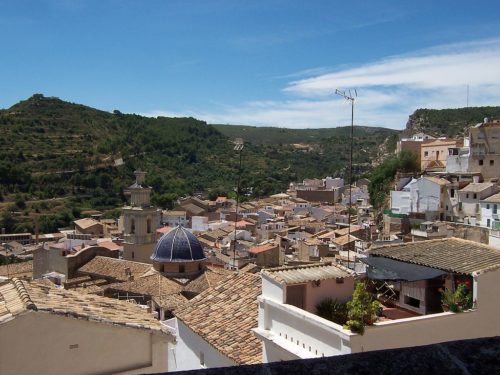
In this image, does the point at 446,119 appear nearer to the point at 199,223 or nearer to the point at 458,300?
the point at 199,223

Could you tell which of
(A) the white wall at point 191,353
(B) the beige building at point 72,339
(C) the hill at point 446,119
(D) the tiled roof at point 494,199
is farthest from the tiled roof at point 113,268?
(C) the hill at point 446,119

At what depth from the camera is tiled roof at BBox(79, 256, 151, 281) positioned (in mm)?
28078

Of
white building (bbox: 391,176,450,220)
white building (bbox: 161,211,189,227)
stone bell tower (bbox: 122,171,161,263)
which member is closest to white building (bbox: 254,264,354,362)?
stone bell tower (bbox: 122,171,161,263)

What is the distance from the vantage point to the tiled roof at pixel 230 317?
8.49m

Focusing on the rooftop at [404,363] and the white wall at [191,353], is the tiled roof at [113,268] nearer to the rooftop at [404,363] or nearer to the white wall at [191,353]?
the white wall at [191,353]

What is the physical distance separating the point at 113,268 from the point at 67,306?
22.5 m

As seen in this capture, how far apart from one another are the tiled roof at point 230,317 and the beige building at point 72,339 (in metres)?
1.53

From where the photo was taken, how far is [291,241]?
1687 inches

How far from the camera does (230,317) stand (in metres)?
9.72

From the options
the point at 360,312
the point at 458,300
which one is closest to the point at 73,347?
the point at 360,312

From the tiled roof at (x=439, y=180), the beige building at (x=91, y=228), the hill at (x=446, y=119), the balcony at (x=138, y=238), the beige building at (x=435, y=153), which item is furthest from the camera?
the hill at (x=446, y=119)

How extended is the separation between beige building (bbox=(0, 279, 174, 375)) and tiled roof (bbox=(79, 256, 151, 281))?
20729 mm

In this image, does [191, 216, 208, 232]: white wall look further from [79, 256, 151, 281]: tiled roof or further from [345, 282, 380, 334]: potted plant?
[345, 282, 380, 334]: potted plant

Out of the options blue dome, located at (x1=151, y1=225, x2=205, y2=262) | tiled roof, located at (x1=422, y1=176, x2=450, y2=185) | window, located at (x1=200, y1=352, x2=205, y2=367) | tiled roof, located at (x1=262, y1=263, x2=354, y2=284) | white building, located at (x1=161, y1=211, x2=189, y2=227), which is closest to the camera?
tiled roof, located at (x1=262, y1=263, x2=354, y2=284)
